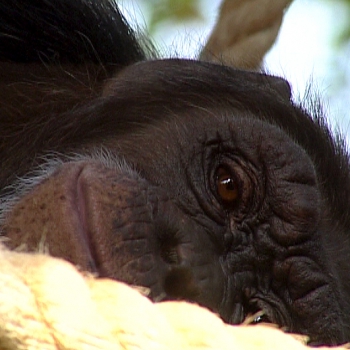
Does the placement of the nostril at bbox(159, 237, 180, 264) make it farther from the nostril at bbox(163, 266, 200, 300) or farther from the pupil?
the pupil

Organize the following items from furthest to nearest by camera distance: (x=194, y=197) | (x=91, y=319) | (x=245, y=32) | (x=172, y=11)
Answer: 1. (x=172, y=11)
2. (x=245, y=32)
3. (x=194, y=197)
4. (x=91, y=319)

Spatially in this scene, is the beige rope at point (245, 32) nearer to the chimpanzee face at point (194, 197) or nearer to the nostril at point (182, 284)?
the chimpanzee face at point (194, 197)

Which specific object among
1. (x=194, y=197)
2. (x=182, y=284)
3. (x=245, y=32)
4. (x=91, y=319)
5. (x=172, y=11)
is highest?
(x=172, y=11)

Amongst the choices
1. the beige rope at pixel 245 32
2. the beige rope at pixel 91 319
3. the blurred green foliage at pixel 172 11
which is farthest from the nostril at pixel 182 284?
the blurred green foliage at pixel 172 11

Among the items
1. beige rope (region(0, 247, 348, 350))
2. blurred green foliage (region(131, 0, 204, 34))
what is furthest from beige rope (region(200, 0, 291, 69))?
beige rope (region(0, 247, 348, 350))

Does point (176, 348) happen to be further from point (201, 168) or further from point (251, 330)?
point (201, 168)

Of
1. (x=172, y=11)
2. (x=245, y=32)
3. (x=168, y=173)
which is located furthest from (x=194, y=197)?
(x=172, y=11)

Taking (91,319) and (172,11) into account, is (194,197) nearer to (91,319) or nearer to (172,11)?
(91,319)

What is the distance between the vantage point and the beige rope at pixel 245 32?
6.24ft

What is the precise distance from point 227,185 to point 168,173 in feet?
0.48

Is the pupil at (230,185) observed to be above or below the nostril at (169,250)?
above

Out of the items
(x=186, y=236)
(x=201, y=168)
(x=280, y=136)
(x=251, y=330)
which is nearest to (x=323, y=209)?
(x=280, y=136)

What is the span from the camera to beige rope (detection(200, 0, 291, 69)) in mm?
1902

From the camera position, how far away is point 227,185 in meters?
1.55
